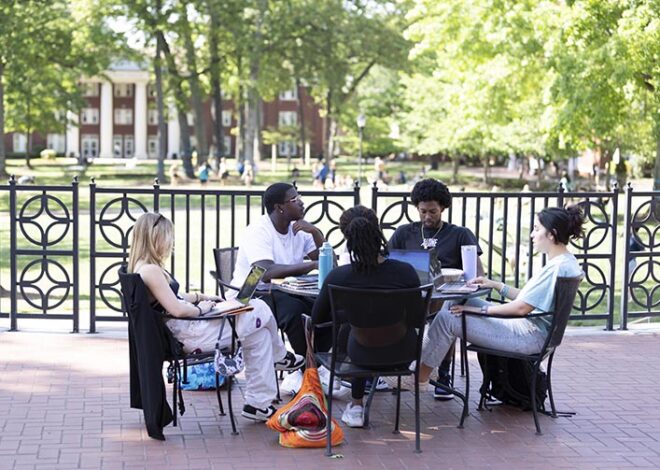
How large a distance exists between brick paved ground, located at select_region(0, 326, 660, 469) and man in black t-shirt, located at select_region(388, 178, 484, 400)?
0.88 m

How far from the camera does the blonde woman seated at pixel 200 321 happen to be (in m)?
6.04

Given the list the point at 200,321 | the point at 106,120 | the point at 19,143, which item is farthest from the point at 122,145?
the point at 200,321

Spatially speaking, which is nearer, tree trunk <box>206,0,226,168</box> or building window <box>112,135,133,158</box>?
tree trunk <box>206,0,226,168</box>

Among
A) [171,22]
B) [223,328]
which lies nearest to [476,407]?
[223,328]

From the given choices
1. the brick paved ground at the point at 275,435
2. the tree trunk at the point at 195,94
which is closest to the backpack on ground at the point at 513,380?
the brick paved ground at the point at 275,435

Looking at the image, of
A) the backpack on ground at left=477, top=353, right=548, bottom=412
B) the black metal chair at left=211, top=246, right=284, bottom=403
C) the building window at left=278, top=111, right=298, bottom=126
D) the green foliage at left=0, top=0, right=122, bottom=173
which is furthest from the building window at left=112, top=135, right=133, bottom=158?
the backpack on ground at left=477, top=353, right=548, bottom=412

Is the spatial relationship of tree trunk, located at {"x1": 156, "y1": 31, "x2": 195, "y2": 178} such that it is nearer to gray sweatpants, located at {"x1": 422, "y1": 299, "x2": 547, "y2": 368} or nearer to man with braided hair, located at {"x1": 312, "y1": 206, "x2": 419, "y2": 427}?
gray sweatpants, located at {"x1": 422, "y1": 299, "x2": 547, "y2": 368}

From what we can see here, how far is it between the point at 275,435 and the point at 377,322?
3.40 feet

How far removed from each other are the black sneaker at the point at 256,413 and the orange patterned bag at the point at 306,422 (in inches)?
14.7

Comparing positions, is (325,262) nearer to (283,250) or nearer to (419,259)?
(419,259)

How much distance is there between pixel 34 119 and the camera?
6306 centimetres

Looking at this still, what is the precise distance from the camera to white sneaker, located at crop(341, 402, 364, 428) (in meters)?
6.51

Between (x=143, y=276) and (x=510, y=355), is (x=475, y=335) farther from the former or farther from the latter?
(x=143, y=276)

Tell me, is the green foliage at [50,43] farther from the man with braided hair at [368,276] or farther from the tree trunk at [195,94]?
the man with braided hair at [368,276]
